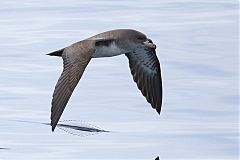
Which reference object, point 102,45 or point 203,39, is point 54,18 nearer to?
point 203,39

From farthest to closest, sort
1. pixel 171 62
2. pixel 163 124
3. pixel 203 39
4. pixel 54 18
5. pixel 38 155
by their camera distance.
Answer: pixel 54 18
pixel 203 39
pixel 171 62
pixel 163 124
pixel 38 155

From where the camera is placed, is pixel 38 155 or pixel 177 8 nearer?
pixel 38 155

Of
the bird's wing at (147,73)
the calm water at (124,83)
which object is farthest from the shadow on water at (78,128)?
the bird's wing at (147,73)

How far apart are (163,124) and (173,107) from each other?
92 centimetres

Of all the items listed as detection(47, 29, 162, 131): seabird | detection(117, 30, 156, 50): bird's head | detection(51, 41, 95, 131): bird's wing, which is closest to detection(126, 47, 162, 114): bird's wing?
detection(47, 29, 162, 131): seabird

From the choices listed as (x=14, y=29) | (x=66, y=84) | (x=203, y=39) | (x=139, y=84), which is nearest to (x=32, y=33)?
(x=14, y=29)

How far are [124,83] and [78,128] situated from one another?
2370 mm

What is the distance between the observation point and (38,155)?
12.5 m

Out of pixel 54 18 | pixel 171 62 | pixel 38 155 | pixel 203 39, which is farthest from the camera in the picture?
pixel 54 18

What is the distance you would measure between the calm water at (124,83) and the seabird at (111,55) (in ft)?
0.73

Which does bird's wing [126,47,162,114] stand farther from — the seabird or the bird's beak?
the bird's beak

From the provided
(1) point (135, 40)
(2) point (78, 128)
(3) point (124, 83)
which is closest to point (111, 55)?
(1) point (135, 40)

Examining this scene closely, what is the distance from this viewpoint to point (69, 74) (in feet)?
43.6

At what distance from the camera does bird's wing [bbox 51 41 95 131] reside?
42.2ft
